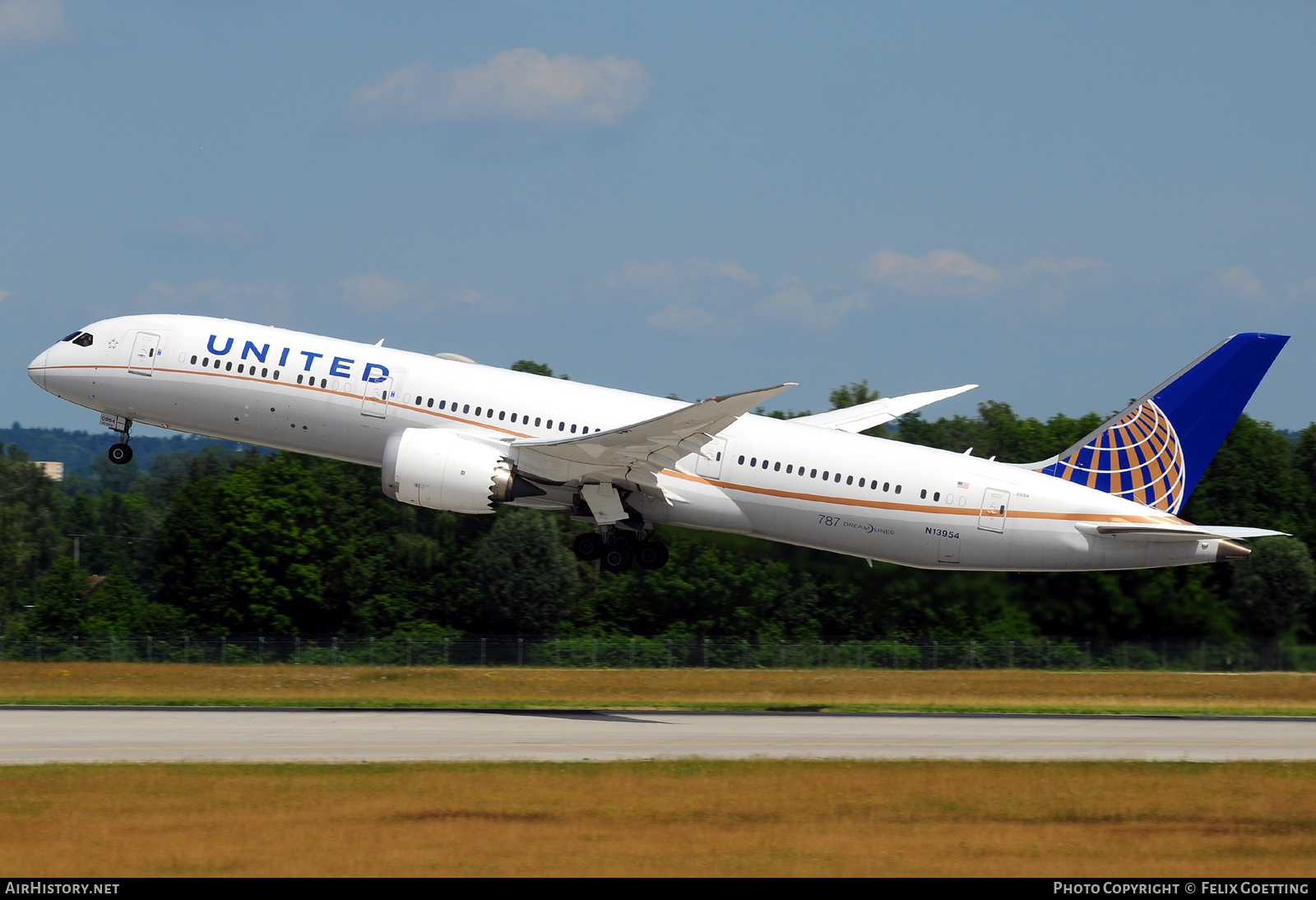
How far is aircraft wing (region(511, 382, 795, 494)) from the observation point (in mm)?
34344

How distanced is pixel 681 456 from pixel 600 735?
8.53 metres

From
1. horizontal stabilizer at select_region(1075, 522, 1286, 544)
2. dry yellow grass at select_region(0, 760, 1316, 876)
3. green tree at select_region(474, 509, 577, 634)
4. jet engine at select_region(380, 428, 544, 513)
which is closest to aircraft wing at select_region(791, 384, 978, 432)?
horizontal stabilizer at select_region(1075, 522, 1286, 544)

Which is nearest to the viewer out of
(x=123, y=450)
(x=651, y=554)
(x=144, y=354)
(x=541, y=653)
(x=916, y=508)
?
(x=916, y=508)

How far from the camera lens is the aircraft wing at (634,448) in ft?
113

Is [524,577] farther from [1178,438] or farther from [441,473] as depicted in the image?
[1178,438]

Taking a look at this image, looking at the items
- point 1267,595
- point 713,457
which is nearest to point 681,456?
point 713,457

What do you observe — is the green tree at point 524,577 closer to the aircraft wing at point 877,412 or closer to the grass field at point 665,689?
the grass field at point 665,689

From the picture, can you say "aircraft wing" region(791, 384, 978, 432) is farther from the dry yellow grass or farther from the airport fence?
the dry yellow grass

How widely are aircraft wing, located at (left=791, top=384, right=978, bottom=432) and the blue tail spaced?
656cm

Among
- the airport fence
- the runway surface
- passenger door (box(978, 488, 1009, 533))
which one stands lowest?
the runway surface

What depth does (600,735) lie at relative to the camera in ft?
104

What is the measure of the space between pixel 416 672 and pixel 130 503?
137507 millimetres

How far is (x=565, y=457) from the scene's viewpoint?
36875 mm
